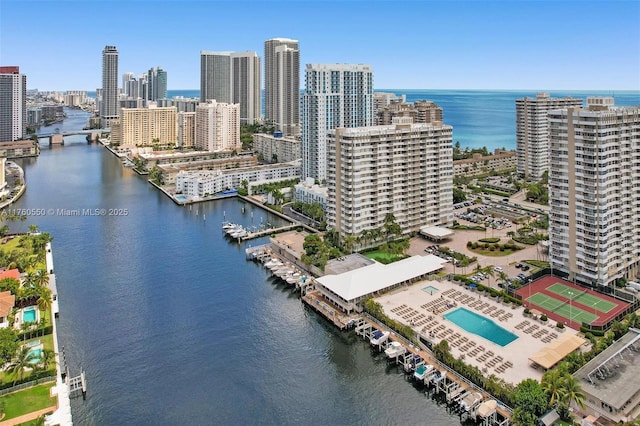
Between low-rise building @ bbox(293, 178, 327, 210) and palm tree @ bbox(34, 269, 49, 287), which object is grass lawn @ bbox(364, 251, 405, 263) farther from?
palm tree @ bbox(34, 269, 49, 287)

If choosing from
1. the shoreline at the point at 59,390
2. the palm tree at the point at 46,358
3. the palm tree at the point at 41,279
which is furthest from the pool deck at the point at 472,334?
the palm tree at the point at 41,279

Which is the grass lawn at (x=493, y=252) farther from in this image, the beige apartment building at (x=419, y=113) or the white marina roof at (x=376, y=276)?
the beige apartment building at (x=419, y=113)

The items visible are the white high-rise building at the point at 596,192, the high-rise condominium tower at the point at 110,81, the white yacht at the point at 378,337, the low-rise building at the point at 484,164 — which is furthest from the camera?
the high-rise condominium tower at the point at 110,81

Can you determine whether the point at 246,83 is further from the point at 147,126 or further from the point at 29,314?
the point at 29,314

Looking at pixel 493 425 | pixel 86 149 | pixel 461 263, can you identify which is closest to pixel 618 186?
pixel 461 263

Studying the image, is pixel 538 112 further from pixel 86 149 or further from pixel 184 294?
pixel 86 149
